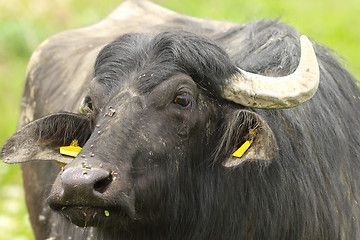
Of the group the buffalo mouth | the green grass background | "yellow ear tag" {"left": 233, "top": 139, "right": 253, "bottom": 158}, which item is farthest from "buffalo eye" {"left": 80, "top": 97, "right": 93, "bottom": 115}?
the green grass background

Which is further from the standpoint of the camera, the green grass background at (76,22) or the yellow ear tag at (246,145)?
the green grass background at (76,22)

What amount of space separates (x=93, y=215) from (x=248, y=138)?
1.13 metres

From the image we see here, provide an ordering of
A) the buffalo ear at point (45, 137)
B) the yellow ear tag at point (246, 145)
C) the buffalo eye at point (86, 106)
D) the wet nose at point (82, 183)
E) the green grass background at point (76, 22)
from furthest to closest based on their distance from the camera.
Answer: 1. the green grass background at point (76, 22)
2. the buffalo ear at point (45, 137)
3. the buffalo eye at point (86, 106)
4. the yellow ear tag at point (246, 145)
5. the wet nose at point (82, 183)

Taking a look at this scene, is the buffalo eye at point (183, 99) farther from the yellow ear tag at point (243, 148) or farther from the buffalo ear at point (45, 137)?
the buffalo ear at point (45, 137)

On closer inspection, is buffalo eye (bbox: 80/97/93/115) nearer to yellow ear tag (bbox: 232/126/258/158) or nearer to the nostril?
the nostril

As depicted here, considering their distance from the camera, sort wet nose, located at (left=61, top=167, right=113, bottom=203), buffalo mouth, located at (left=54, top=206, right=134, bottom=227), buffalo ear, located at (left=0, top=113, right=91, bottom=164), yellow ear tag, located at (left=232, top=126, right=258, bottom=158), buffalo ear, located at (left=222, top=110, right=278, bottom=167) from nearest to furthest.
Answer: wet nose, located at (left=61, top=167, right=113, bottom=203), buffalo mouth, located at (left=54, top=206, right=134, bottom=227), buffalo ear, located at (left=222, top=110, right=278, bottom=167), yellow ear tag, located at (left=232, top=126, right=258, bottom=158), buffalo ear, located at (left=0, top=113, right=91, bottom=164)

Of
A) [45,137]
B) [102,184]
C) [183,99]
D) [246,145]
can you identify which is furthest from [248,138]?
[45,137]

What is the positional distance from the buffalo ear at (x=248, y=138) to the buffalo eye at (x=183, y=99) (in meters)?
0.31

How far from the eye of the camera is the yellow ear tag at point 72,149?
5.89 meters

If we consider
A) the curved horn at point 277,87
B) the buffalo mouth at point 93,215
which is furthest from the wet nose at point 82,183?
the curved horn at point 277,87

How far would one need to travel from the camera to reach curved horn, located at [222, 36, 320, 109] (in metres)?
5.49

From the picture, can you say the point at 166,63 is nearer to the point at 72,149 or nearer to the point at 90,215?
the point at 72,149

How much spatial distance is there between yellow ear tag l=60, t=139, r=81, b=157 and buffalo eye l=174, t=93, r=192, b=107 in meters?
0.85

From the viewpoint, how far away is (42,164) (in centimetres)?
802
